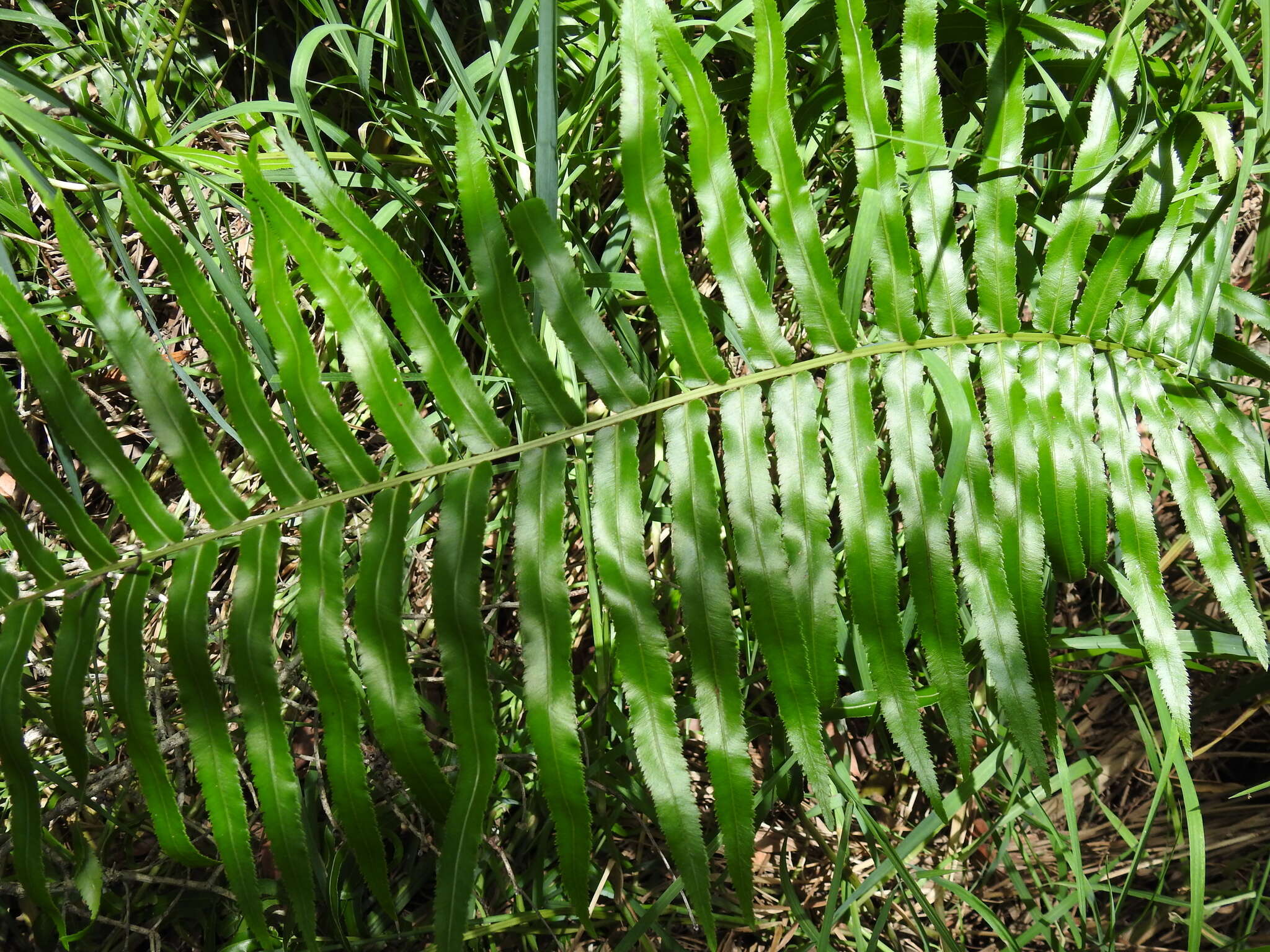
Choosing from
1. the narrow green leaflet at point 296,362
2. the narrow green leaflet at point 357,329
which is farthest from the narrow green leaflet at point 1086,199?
the narrow green leaflet at point 296,362

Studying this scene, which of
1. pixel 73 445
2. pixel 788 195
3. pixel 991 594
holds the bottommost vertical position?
pixel 991 594

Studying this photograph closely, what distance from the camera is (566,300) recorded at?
143 centimetres

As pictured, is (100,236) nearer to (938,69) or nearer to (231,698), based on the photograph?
(231,698)

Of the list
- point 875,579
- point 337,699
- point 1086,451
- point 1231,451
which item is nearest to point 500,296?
point 337,699

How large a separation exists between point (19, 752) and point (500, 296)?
1.01 meters

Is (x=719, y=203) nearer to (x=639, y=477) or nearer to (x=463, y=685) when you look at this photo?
(x=639, y=477)

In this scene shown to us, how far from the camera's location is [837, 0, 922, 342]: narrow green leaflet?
5.05 ft

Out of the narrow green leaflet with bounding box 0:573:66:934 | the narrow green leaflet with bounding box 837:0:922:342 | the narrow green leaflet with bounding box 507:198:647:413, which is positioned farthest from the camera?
the narrow green leaflet with bounding box 837:0:922:342

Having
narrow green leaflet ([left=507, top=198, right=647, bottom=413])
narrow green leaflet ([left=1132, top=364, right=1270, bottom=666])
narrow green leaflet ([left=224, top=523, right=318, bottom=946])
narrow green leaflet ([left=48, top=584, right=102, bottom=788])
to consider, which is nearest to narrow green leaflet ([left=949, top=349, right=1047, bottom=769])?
narrow green leaflet ([left=1132, top=364, right=1270, bottom=666])

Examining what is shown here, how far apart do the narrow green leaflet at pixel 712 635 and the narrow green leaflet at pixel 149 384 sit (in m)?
0.72

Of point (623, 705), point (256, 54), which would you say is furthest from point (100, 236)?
point (623, 705)

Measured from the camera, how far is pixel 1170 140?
1652 millimetres

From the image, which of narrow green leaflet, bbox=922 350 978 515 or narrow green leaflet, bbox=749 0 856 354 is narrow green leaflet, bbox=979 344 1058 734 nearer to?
narrow green leaflet, bbox=922 350 978 515

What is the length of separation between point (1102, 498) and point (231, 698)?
1.92 meters
